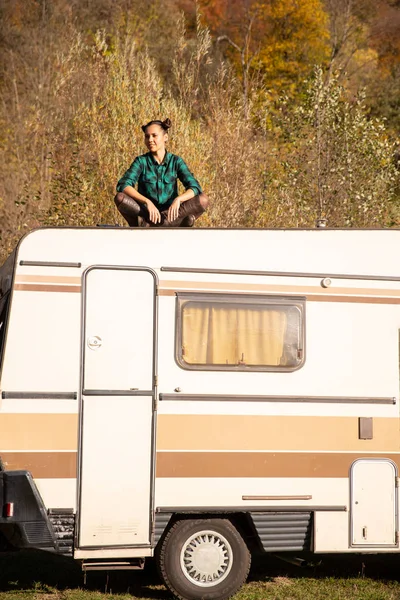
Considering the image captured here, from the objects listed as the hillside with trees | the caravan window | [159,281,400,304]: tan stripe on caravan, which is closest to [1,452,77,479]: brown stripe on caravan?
the caravan window

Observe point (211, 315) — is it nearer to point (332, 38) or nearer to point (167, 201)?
point (167, 201)

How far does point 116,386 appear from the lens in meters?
6.75

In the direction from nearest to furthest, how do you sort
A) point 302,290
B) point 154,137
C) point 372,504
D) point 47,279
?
1. point 47,279
2. point 372,504
3. point 302,290
4. point 154,137

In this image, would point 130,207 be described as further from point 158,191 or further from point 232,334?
point 232,334

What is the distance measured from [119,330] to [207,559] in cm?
202

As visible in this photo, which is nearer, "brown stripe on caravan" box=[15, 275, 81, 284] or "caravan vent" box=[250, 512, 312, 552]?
"brown stripe on caravan" box=[15, 275, 81, 284]

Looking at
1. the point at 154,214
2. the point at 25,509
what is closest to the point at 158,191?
the point at 154,214

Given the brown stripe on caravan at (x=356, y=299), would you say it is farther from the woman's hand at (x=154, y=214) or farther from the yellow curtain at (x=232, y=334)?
the woman's hand at (x=154, y=214)

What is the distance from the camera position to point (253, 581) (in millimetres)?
7676

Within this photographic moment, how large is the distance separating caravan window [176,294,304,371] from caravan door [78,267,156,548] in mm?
306

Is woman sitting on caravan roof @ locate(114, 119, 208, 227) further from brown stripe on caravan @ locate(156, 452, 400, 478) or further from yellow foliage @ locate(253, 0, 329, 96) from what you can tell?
yellow foliage @ locate(253, 0, 329, 96)

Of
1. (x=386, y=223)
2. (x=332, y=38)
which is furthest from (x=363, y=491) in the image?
(x=332, y=38)

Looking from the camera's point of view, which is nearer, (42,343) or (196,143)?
(42,343)

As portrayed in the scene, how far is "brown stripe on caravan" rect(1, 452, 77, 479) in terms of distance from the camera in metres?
6.53
